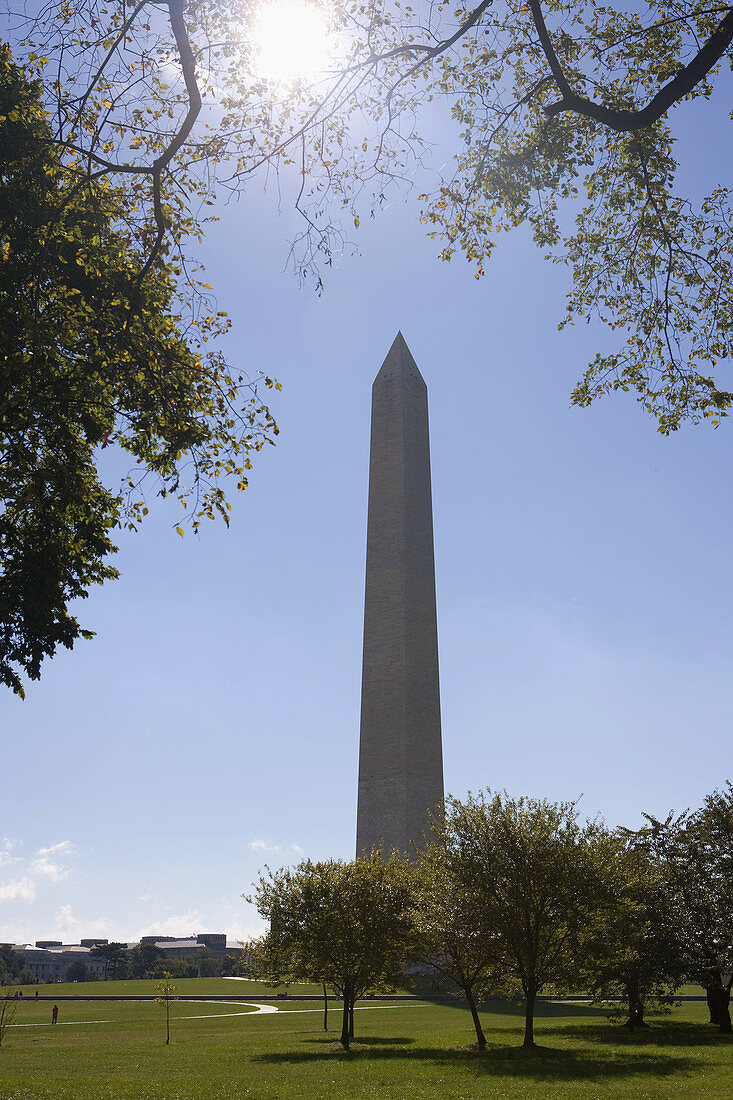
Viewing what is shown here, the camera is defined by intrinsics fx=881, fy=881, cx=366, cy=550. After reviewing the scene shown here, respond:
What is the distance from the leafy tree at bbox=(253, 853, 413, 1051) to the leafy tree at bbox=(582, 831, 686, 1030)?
240 inches

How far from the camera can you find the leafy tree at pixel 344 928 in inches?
1088

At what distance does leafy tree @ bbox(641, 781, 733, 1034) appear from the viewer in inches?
1176

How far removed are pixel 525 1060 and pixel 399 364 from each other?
39.6 meters

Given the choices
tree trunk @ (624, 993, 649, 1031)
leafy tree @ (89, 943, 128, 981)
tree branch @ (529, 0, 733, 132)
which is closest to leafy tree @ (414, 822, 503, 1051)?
tree trunk @ (624, 993, 649, 1031)

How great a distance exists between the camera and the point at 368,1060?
21.8m

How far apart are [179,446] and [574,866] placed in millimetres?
16747

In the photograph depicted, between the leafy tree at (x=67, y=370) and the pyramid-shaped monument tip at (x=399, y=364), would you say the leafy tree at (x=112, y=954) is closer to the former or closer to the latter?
the pyramid-shaped monument tip at (x=399, y=364)

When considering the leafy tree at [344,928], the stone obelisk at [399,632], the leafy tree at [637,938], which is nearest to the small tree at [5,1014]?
the leafy tree at [344,928]

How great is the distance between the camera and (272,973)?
29.0 metres

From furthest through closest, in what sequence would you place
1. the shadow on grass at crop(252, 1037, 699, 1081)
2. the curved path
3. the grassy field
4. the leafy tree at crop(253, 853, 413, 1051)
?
1. the curved path
2. the leafy tree at crop(253, 853, 413, 1051)
3. the shadow on grass at crop(252, 1037, 699, 1081)
4. the grassy field

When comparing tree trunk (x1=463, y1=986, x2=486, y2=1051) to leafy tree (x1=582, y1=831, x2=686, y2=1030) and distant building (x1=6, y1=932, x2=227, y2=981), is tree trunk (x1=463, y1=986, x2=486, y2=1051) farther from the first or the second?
distant building (x1=6, y1=932, x2=227, y2=981)

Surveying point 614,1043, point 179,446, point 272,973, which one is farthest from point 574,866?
point 179,446

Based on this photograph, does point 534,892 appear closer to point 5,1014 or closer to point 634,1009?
point 634,1009

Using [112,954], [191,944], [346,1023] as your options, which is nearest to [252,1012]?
[346,1023]
